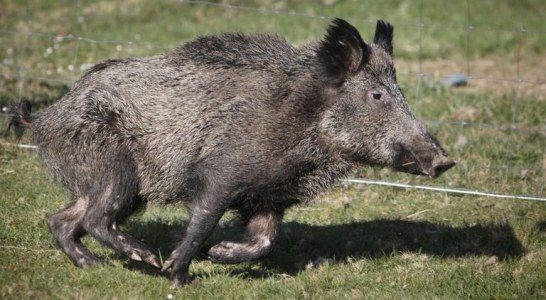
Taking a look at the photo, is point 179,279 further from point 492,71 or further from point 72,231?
point 492,71

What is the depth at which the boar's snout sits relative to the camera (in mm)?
5688

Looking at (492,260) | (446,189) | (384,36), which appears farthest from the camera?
(446,189)

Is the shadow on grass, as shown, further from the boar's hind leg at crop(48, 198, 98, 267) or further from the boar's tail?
the boar's tail

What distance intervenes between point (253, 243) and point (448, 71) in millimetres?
5727

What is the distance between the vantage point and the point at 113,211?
5.74m

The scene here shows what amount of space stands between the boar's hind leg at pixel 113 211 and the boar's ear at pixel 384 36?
2124 mm

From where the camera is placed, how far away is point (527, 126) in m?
8.85

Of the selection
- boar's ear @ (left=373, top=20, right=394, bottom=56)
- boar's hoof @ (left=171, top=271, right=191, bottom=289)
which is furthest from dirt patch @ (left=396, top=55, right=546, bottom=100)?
boar's hoof @ (left=171, top=271, right=191, bottom=289)

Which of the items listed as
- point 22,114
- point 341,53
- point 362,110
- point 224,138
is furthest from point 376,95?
point 22,114

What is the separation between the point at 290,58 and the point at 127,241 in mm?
1771

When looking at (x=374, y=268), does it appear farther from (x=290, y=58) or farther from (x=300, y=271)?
(x=290, y=58)

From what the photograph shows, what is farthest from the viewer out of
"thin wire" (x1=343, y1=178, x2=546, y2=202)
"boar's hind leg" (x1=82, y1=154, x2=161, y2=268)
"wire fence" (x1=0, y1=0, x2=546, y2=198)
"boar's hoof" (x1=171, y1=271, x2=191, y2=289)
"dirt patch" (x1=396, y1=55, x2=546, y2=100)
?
"dirt patch" (x1=396, y1=55, x2=546, y2=100)

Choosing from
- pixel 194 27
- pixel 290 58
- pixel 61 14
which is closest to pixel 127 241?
pixel 290 58

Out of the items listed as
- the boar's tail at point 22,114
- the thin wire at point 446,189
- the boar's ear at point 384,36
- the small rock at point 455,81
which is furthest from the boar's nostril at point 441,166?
the small rock at point 455,81
